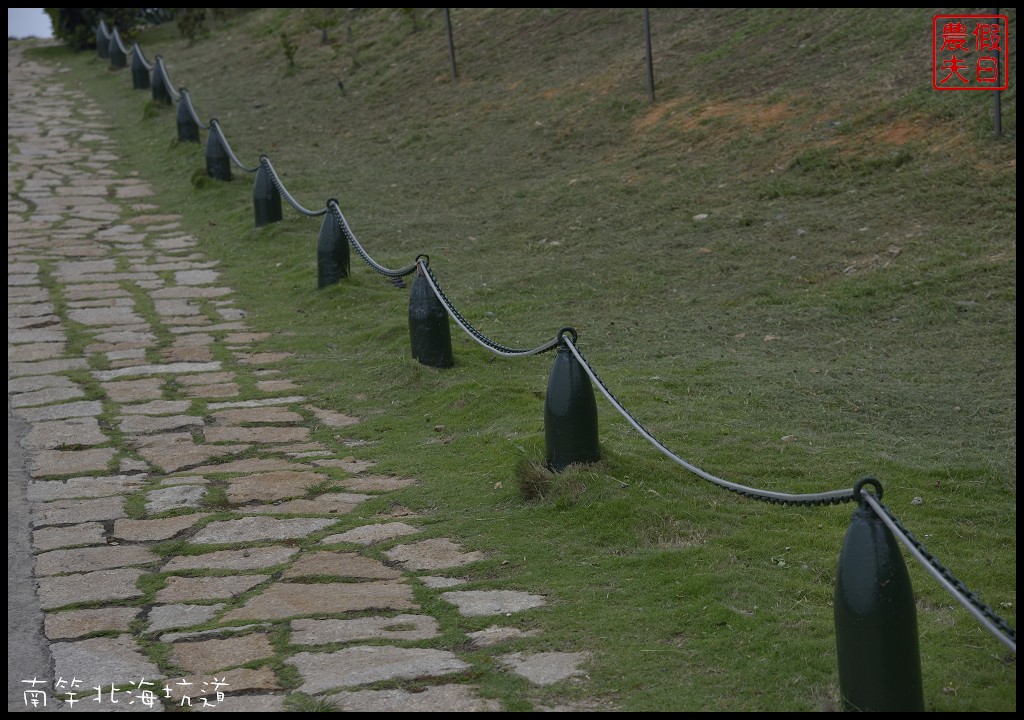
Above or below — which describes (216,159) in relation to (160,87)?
below

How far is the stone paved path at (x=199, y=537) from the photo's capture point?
3.59 meters

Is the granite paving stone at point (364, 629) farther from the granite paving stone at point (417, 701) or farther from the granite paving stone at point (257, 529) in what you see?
the granite paving stone at point (257, 529)

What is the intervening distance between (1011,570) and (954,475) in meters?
0.92

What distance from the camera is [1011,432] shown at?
549cm

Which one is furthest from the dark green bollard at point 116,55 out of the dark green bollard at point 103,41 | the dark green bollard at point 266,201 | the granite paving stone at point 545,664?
the granite paving stone at point 545,664

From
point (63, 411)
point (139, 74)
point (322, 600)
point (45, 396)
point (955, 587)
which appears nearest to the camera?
point (955, 587)

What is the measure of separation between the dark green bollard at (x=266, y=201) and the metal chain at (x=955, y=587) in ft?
26.5

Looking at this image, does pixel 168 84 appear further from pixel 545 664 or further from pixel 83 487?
pixel 545 664

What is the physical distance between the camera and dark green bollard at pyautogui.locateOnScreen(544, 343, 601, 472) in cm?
488

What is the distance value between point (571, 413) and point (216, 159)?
322 inches

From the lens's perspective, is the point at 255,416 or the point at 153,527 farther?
the point at 255,416

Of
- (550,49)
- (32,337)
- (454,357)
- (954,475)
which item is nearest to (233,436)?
(454,357)

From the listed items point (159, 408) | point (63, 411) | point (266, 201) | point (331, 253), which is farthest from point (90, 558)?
point (266, 201)

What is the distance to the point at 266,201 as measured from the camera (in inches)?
413
